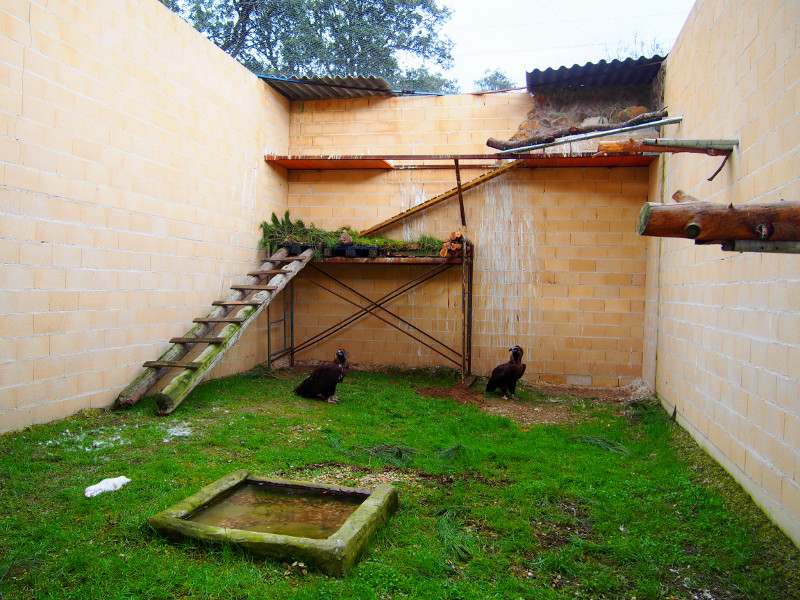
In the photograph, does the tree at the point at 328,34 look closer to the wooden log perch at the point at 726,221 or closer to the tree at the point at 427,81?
the tree at the point at 427,81

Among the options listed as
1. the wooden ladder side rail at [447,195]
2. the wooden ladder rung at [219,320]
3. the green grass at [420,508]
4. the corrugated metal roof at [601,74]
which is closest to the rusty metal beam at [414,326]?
A: the wooden ladder side rail at [447,195]

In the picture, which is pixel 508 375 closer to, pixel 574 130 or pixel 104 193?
pixel 574 130

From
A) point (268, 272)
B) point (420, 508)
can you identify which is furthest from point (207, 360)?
point (420, 508)

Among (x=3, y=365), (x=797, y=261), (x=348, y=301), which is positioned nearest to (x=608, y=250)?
(x=348, y=301)

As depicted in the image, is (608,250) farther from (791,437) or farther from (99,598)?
(99,598)

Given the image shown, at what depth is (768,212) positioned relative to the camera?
82.1 inches

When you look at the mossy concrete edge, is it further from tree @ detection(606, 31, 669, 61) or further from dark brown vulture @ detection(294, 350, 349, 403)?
tree @ detection(606, 31, 669, 61)

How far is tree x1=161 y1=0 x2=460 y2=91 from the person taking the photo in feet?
43.0

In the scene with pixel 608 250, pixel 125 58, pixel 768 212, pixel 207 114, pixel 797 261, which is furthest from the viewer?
pixel 608 250

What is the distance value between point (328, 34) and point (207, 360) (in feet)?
34.0

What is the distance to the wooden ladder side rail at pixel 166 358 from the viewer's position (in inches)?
224

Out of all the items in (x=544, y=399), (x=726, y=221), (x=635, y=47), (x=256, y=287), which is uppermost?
(x=635, y=47)

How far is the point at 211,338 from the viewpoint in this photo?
630 centimetres

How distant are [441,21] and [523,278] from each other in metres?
9.04
